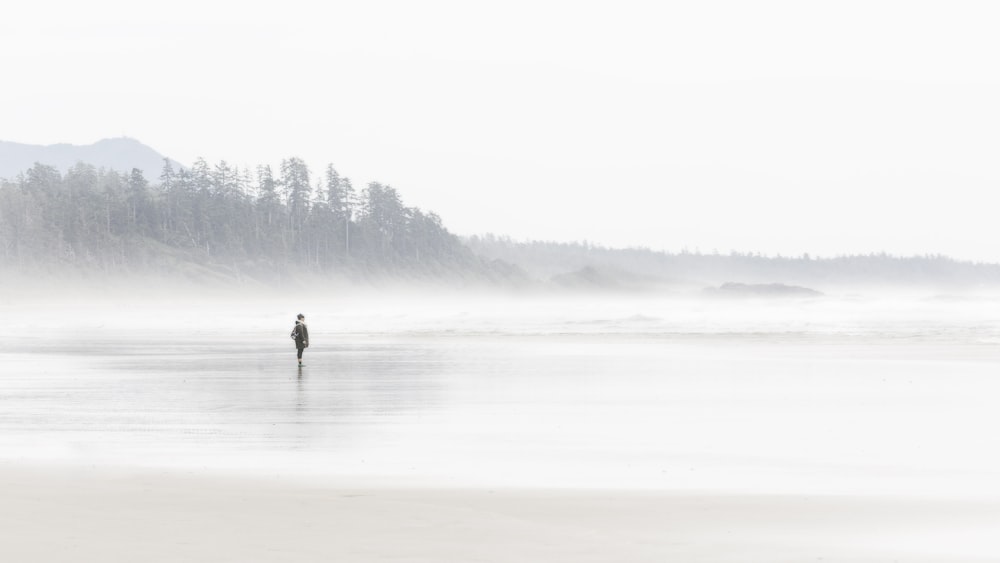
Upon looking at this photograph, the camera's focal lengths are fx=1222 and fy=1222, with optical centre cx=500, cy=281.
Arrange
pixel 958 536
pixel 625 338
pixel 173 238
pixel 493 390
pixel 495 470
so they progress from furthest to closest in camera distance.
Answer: pixel 173 238 → pixel 625 338 → pixel 493 390 → pixel 495 470 → pixel 958 536

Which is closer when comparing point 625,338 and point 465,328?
point 625,338

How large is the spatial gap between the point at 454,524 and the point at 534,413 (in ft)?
31.6

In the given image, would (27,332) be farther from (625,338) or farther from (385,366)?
(385,366)

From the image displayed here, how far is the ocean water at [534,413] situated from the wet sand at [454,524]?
90 centimetres

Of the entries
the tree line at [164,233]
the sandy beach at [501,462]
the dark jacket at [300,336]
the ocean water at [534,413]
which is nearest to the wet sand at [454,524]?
the sandy beach at [501,462]

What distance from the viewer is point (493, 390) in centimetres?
2462

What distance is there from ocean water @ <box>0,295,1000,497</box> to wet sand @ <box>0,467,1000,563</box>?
902mm

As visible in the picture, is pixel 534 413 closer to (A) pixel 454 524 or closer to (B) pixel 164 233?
(A) pixel 454 524

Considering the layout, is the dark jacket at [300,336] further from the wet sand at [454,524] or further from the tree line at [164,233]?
the tree line at [164,233]

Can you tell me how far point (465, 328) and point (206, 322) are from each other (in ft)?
68.3

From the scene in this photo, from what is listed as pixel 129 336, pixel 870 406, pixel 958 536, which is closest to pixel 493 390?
pixel 870 406

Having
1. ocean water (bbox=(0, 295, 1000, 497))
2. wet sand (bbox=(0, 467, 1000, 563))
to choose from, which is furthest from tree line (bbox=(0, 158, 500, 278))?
wet sand (bbox=(0, 467, 1000, 563))

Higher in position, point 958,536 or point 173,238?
point 173,238

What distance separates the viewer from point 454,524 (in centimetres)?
1043
